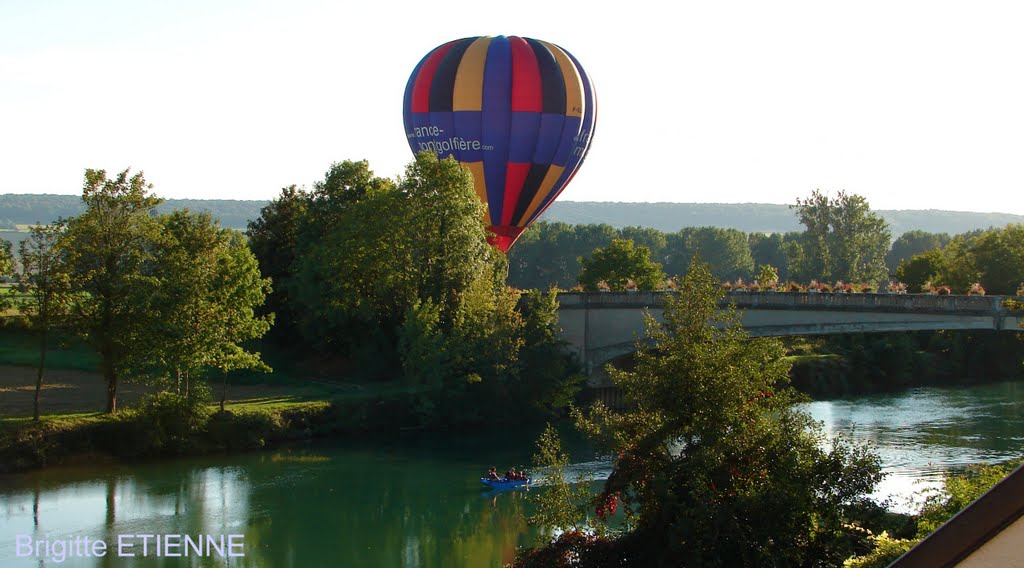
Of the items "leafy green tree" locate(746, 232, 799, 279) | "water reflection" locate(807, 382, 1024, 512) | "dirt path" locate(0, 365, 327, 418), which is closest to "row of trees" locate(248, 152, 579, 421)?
"dirt path" locate(0, 365, 327, 418)

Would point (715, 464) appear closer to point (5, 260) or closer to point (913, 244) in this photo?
point (5, 260)

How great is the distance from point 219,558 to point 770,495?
535 inches

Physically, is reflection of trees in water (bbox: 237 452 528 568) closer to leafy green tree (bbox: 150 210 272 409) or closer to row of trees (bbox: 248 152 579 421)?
leafy green tree (bbox: 150 210 272 409)

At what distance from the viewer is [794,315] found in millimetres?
41906

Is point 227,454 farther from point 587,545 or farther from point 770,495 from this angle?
point 770,495

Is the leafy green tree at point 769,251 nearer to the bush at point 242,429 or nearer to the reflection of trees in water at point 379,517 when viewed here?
the bush at point 242,429

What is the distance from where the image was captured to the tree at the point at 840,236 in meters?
79.2

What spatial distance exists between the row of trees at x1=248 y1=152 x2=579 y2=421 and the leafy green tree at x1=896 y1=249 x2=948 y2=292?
24.8 meters

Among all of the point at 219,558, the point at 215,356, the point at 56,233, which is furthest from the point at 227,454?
the point at 219,558

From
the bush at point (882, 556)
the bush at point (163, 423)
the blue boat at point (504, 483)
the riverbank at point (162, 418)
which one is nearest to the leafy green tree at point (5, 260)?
the riverbank at point (162, 418)

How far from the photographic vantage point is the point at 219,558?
2452 centimetres

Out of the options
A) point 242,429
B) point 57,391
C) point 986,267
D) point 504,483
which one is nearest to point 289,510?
point 504,483

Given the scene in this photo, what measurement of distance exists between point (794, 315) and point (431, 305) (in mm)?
13082

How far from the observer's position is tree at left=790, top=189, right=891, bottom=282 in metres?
79.2
